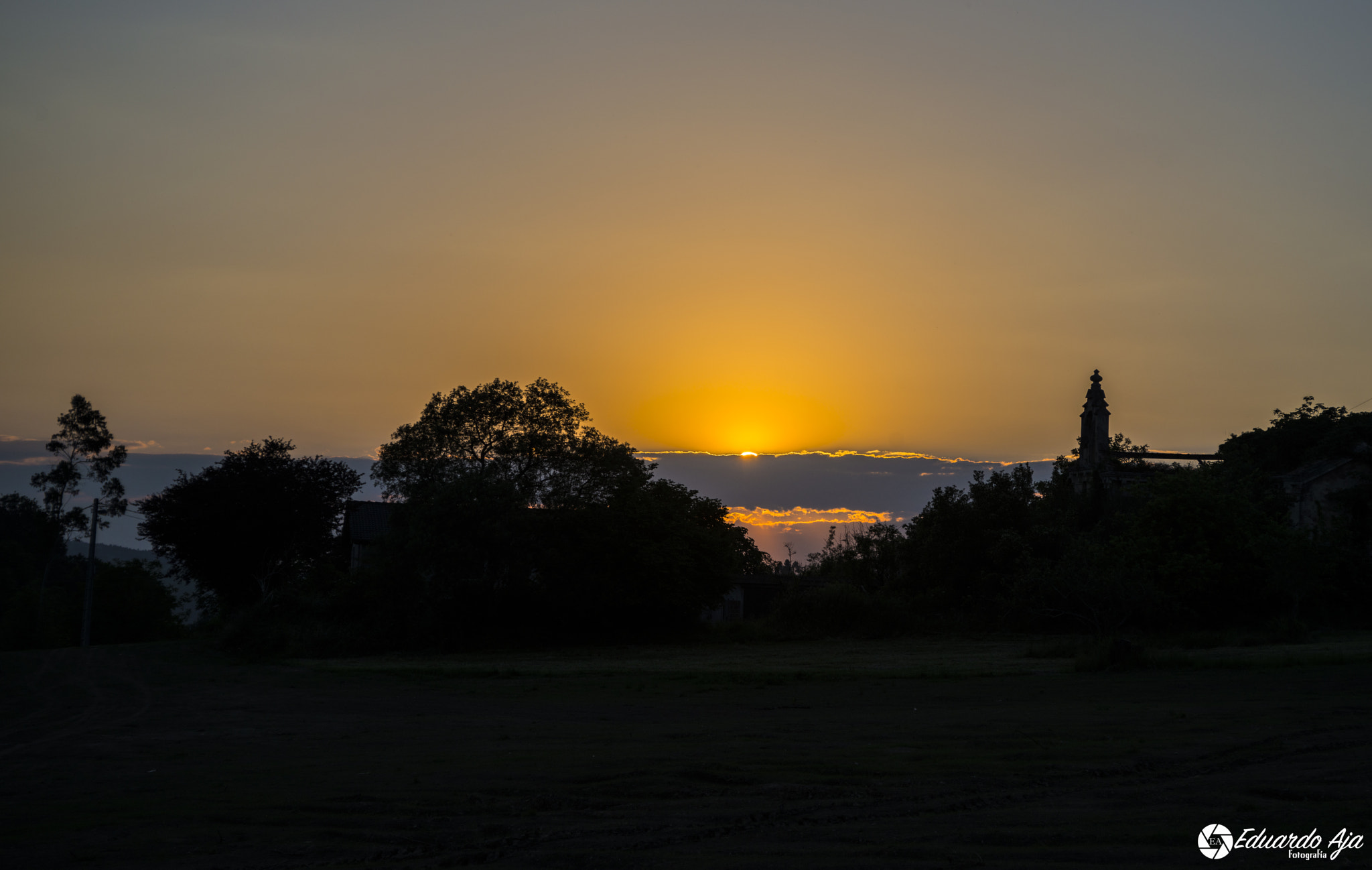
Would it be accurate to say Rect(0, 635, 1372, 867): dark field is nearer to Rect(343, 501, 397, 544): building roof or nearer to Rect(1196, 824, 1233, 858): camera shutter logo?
Rect(1196, 824, 1233, 858): camera shutter logo

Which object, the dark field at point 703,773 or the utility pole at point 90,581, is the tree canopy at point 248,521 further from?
the dark field at point 703,773

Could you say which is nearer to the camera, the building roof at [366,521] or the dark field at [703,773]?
the dark field at [703,773]

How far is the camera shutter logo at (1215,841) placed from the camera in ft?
20.8

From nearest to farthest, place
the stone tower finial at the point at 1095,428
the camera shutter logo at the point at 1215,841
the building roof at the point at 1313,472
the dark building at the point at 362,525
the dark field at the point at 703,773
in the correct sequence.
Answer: the camera shutter logo at the point at 1215,841
the dark field at the point at 703,773
the building roof at the point at 1313,472
the stone tower finial at the point at 1095,428
the dark building at the point at 362,525

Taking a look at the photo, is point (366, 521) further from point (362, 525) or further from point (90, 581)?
point (90, 581)

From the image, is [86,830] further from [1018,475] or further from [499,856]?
[1018,475]

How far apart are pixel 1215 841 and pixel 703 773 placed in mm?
4598

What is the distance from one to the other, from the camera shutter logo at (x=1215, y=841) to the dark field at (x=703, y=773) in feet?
0.37

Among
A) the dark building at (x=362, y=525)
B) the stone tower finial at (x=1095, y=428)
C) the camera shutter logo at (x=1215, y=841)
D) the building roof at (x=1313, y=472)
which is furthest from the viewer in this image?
the dark building at (x=362, y=525)

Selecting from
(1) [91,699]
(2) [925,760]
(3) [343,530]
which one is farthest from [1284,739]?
(3) [343,530]

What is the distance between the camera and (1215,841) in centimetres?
660

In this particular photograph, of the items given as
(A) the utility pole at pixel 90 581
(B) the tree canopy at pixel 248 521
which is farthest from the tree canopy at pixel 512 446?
(A) the utility pole at pixel 90 581

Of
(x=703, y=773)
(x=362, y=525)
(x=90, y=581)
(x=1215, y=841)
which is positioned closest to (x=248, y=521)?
(x=90, y=581)

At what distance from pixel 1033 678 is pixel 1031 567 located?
20.5m
